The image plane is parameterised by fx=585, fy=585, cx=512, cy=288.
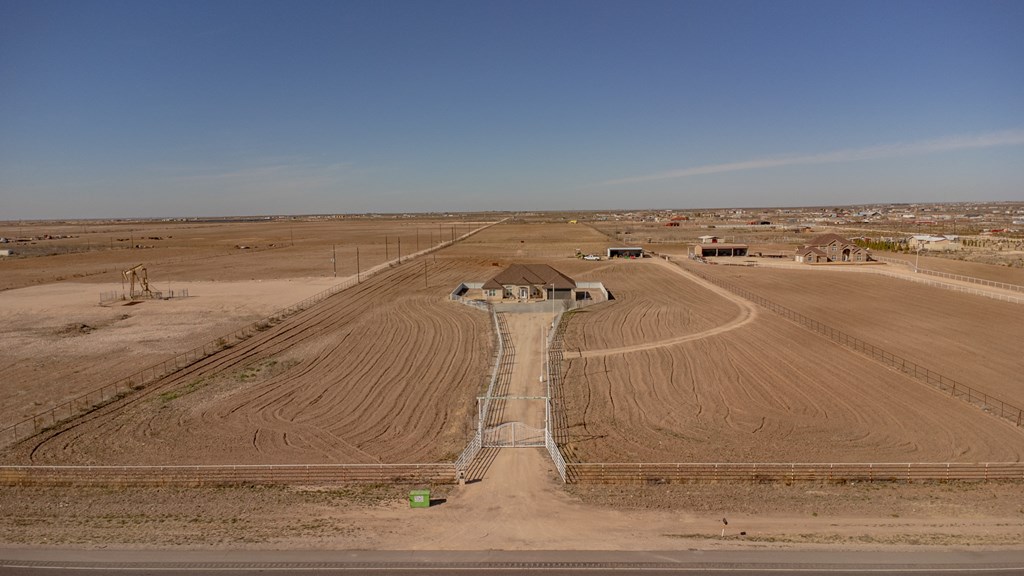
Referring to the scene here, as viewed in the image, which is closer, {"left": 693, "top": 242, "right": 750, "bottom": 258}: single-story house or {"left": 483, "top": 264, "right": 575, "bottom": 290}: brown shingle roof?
{"left": 483, "top": 264, "right": 575, "bottom": 290}: brown shingle roof

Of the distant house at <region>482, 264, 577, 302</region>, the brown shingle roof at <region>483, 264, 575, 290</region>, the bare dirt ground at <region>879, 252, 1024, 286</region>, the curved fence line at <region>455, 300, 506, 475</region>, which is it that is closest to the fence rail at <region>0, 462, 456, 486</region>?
the curved fence line at <region>455, 300, 506, 475</region>

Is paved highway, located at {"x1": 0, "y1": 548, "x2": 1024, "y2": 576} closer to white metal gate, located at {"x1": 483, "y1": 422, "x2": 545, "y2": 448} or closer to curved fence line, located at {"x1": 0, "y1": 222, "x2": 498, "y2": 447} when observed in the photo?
white metal gate, located at {"x1": 483, "y1": 422, "x2": 545, "y2": 448}

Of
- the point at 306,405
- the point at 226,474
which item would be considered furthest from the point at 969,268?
the point at 226,474

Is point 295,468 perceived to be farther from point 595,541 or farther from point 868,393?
point 868,393

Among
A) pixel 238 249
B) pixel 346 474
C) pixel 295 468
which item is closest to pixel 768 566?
pixel 346 474

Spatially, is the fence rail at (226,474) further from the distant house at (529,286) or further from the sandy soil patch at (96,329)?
the distant house at (529,286)

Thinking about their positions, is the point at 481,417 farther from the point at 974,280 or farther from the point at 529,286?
the point at 974,280

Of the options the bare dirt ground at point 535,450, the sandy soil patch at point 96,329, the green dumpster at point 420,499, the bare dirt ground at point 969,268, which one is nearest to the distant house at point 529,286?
the bare dirt ground at point 535,450
